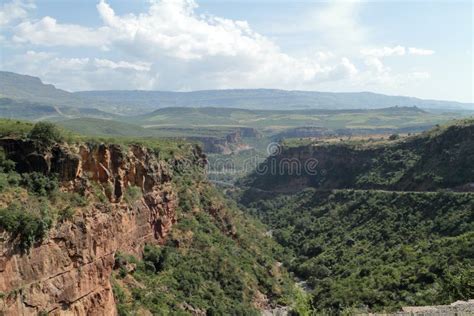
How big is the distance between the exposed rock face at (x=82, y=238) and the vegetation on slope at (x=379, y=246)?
72.3 ft

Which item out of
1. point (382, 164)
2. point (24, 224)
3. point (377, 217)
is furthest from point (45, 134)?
point (382, 164)

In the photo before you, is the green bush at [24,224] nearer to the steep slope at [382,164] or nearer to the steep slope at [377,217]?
the steep slope at [377,217]

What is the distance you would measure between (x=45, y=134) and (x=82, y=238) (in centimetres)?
895

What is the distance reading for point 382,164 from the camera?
359 ft

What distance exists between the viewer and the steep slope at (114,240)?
34594 millimetres

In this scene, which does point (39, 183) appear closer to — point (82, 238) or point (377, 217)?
point (82, 238)

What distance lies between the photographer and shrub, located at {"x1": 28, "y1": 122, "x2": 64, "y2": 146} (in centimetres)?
4088

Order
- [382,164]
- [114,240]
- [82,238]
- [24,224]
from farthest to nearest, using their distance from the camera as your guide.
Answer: [382,164] → [114,240] → [82,238] → [24,224]

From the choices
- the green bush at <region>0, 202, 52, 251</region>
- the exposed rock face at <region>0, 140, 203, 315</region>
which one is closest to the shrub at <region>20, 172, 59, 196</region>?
the exposed rock face at <region>0, 140, 203, 315</region>

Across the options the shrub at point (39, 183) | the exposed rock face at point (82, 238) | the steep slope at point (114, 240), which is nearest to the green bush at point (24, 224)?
the steep slope at point (114, 240)

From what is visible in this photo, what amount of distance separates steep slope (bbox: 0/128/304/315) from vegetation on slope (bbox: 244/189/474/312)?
8.77m

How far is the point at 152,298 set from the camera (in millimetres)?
47062

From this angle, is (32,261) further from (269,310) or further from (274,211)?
(274,211)

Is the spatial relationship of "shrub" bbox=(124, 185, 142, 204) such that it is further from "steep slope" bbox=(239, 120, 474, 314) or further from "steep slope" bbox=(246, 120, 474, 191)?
"steep slope" bbox=(246, 120, 474, 191)
